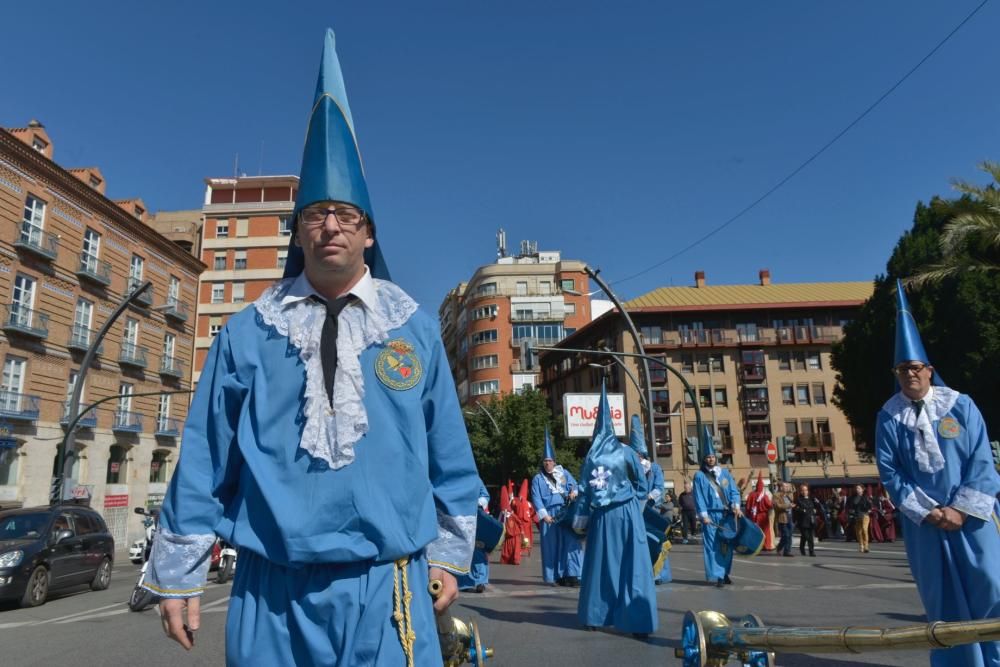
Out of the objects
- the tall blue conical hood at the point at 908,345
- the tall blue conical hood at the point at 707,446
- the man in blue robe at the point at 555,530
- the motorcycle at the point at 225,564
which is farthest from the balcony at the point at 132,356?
the tall blue conical hood at the point at 908,345

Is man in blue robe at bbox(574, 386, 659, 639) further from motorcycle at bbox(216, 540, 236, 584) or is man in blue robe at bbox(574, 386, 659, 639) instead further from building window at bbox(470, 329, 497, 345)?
building window at bbox(470, 329, 497, 345)

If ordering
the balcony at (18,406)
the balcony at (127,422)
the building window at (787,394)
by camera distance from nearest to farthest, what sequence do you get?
1. the balcony at (18,406)
2. the balcony at (127,422)
3. the building window at (787,394)

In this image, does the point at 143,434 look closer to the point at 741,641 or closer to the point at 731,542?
the point at 731,542

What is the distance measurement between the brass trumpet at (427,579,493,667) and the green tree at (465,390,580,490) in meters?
43.7

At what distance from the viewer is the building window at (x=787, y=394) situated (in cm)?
5691

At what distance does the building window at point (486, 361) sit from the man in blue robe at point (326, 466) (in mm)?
69329

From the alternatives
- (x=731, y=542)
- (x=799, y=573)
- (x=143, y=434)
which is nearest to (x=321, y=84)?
(x=731, y=542)

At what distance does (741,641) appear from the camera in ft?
10.1

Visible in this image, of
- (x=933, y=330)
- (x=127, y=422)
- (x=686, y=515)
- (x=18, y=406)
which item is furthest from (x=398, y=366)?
(x=127, y=422)

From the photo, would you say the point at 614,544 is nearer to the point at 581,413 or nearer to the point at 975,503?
the point at 975,503

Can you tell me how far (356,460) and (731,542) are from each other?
976cm

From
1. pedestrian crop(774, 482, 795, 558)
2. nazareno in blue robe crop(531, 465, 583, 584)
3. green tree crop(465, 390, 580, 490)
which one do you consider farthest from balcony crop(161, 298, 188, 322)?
pedestrian crop(774, 482, 795, 558)

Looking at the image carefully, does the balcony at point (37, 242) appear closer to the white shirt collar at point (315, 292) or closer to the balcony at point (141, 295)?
the balcony at point (141, 295)

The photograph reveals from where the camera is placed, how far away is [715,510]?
11664 millimetres
